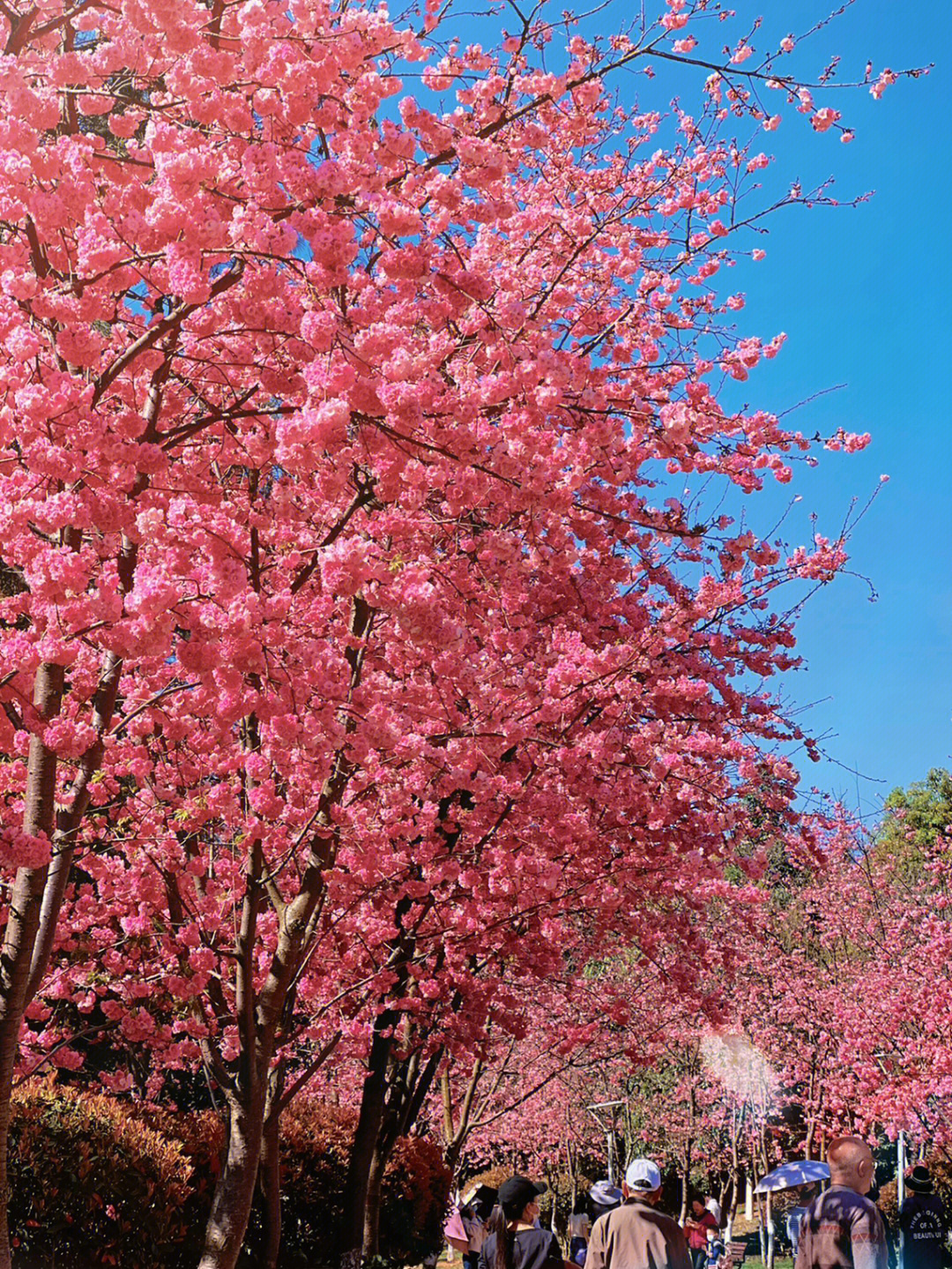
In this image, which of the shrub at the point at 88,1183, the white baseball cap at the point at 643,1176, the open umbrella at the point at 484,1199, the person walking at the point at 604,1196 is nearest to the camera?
the white baseball cap at the point at 643,1176

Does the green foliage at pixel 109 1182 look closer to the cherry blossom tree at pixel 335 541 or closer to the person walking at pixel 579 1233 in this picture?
the cherry blossom tree at pixel 335 541

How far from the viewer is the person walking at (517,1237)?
5113 millimetres

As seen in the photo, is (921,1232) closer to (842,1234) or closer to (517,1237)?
(842,1234)

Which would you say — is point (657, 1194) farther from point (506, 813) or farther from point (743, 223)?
point (743, 223)

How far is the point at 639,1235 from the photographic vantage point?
487cm

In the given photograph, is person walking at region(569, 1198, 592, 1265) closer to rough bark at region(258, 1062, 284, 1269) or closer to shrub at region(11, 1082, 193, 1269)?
rough bark at region(258, 1062, 284, 1269)

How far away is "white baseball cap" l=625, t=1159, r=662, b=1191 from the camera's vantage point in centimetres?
503

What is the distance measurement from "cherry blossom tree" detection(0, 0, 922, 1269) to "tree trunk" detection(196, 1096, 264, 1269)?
0.02 meters

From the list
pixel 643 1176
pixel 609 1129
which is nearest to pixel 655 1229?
pixel 643 1176

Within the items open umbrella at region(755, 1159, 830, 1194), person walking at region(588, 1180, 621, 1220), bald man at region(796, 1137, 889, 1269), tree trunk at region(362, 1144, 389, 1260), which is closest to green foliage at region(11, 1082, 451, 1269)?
tree trunk at region(362, 1144, 389, 1260)

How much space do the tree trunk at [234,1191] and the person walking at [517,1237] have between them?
1559 mm

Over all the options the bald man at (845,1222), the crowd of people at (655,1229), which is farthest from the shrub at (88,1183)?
the bald man at (845,1222)

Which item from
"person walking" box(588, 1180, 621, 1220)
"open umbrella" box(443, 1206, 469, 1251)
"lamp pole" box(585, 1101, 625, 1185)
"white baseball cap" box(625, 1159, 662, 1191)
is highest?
"lamp pole" box(585, 1101, 625, 1185)

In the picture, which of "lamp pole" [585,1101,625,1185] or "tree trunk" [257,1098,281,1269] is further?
"lamp pole" [585,1101,625,1185]
